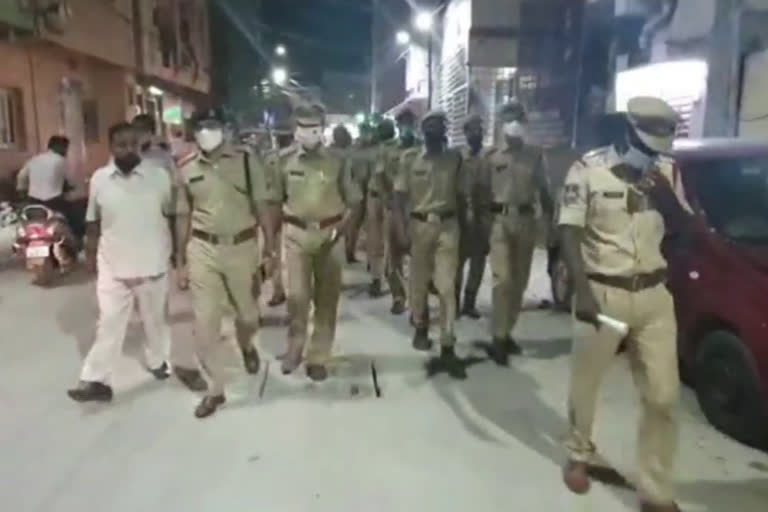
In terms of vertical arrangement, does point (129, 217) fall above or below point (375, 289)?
above

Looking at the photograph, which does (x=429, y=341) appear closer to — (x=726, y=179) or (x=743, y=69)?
(x=726, y=179)

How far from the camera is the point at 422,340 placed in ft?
23.4

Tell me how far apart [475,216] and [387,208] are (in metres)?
2.38

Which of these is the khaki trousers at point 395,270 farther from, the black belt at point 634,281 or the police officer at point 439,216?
the black belt at point 634,281

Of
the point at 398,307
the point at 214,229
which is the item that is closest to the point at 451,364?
the point at 214,229

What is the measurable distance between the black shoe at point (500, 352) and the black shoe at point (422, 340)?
59 centimetres

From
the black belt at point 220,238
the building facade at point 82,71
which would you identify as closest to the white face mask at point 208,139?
the black belt at point 220,238

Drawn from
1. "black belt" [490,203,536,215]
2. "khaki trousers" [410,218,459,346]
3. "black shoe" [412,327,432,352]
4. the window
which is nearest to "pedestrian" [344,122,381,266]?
"black shoe" [412,327,432,352]

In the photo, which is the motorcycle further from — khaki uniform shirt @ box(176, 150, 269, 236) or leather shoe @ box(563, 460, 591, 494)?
leather shoe @ box(563, 460, 591, 494)

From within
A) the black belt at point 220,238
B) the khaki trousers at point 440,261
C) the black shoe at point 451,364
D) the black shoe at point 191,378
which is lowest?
the black shoe at point 191,378

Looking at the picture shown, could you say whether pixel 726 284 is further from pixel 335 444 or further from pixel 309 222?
pixel 309 222

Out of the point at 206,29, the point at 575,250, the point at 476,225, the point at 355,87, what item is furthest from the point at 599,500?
the point at 355,87

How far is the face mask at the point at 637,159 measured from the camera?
3.92 m

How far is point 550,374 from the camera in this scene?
6398mm
